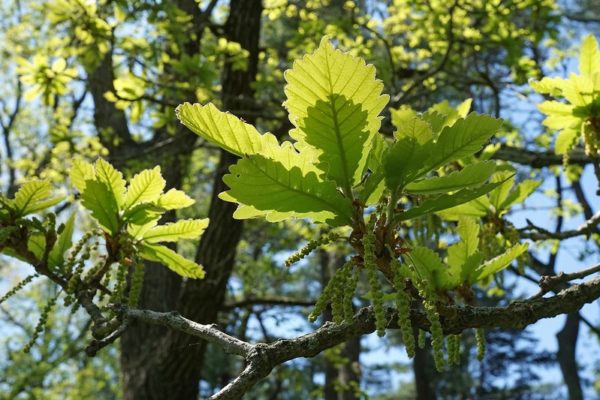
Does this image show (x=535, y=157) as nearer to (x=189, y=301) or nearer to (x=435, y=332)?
(x=435, y=332)

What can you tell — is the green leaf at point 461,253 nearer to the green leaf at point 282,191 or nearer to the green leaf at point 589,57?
the green leaf at point 282,191

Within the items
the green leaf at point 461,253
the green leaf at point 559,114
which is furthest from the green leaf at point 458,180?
the green leaf at point 559,114

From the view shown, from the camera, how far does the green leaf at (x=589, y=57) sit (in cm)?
194

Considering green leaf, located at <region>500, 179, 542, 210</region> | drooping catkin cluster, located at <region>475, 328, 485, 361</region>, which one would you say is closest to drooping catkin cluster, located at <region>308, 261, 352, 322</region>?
drooping catkin cluster, located at <region>475, 328, 485, 361</region>

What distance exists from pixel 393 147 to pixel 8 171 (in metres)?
12.8

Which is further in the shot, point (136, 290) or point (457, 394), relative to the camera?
point (457, 394)

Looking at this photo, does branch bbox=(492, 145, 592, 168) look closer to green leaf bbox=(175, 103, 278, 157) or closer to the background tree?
the background tree

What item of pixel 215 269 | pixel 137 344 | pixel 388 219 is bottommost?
pixel 388 219

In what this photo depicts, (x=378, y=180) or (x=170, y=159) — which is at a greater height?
(x=170, y=159)

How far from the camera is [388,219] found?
1244 millimetres

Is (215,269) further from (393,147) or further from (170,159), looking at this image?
(393,147)

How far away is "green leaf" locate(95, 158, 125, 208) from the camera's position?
65.6 inches

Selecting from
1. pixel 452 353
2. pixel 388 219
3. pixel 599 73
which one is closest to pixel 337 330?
pixel 388 219

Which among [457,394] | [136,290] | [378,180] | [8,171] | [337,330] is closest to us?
[337,330]
